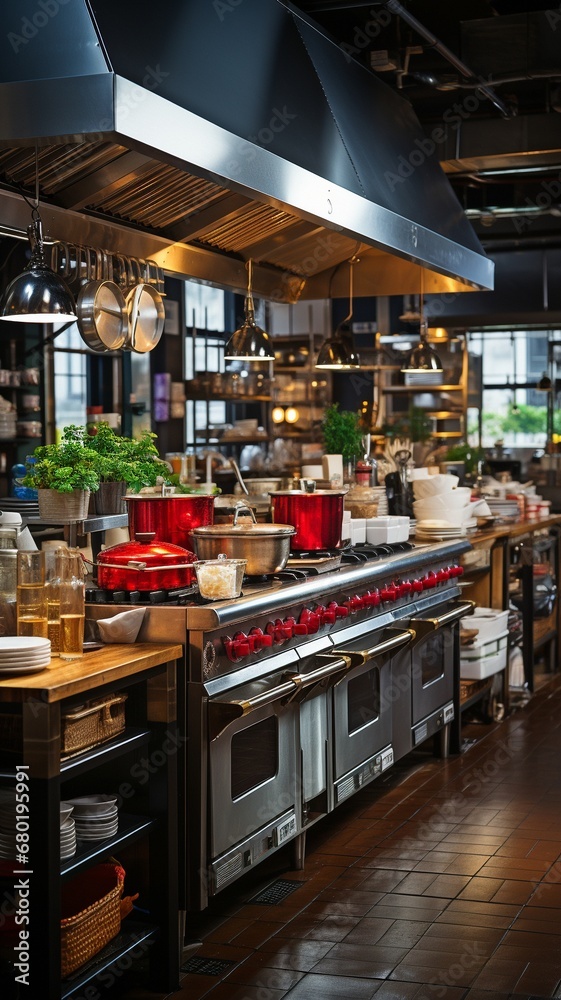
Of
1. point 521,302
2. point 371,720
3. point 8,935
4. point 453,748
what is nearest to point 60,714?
point 8,935

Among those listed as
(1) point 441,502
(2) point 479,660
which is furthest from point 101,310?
(2) point 479,660

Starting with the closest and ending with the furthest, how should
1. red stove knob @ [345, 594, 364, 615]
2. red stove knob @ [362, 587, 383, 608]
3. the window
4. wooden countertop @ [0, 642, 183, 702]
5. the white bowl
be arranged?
wooden countertop @ [0, 642, 183, 702] → red stove knob @ [345, 594, 364, 615] → red stove knob @ [362, 587, 383, 608] → the white bowl → the window

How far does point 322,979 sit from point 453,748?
9.75 feet

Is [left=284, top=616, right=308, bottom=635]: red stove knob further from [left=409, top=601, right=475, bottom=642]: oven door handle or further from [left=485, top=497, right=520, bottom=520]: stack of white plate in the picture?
[left=485, top=497, right=520, bottom=520]: stack of white plate

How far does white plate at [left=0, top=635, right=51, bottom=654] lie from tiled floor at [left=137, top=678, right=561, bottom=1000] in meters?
1.15

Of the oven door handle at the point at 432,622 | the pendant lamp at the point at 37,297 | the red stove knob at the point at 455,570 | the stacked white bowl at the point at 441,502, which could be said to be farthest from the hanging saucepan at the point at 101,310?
the stacked white bowl at the point at 441,502

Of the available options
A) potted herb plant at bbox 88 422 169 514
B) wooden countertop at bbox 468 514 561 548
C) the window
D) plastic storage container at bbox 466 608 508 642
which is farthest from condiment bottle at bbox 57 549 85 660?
the window

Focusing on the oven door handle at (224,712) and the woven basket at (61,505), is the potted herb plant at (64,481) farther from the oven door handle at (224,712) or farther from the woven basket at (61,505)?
the oven door handle at (224,712)

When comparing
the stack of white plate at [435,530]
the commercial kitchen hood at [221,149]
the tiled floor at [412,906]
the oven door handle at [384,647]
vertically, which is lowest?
the tiled floor at [412,906]

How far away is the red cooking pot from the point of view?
434cm

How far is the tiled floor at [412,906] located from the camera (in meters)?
3.62

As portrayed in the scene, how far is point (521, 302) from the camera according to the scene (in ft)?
48.1

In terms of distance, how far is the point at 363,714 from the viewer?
5125mm

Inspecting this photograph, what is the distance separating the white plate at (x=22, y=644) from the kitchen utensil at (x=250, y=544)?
39.1 inches
